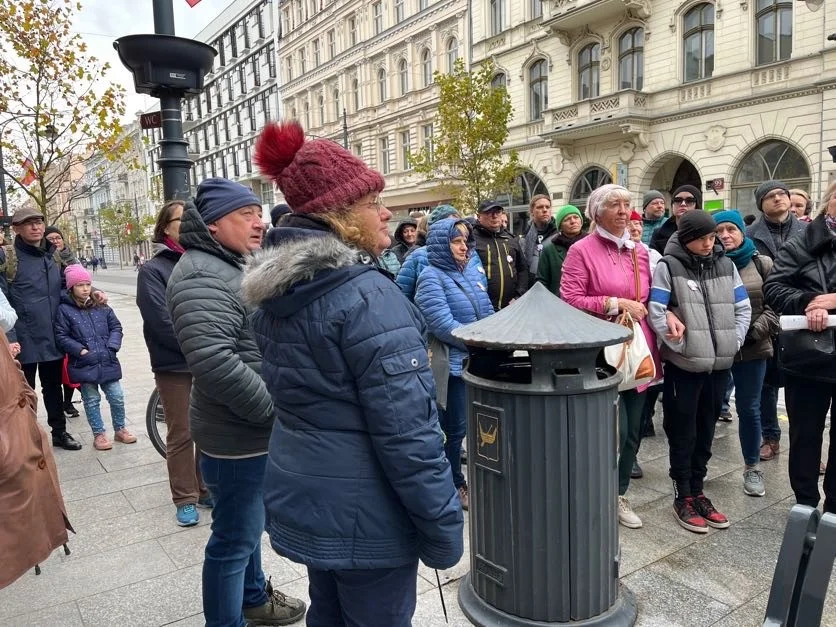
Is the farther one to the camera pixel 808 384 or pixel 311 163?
pixel 808 384

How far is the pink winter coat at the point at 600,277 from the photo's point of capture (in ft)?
11.8

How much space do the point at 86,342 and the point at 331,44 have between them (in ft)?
128

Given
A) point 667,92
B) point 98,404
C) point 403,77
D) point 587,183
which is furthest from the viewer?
point 403,77

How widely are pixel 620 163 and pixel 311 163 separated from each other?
872 inches

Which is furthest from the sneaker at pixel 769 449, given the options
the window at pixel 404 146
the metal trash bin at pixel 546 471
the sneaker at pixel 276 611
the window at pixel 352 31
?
the window at pixel 352 31

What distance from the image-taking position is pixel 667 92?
20688 mm

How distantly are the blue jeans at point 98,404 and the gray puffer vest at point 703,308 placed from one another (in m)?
4.55

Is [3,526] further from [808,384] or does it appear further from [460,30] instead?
[460,30]

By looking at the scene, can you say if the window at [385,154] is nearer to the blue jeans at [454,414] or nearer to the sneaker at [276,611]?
the blue jeans at [454,414]

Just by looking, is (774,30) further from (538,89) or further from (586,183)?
(538,89)

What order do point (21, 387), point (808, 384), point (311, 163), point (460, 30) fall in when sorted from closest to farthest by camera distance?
point (311, 163), point (21, 387), point (808, 384), point (460, 30)

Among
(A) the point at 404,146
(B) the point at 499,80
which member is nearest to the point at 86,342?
(B) the point at 499,80

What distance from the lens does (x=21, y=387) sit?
2354 millimetres

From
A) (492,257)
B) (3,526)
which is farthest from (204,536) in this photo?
(492,257)
